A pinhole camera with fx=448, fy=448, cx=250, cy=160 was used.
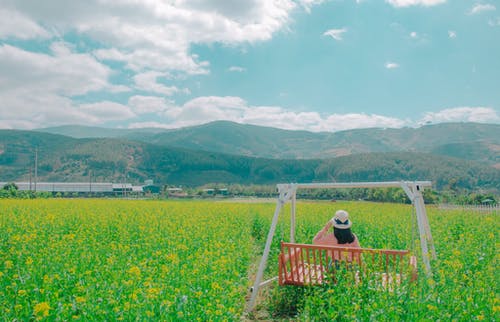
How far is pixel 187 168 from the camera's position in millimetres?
191500

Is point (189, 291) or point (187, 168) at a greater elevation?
point (187, 168)

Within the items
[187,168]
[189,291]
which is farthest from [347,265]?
[187,168]

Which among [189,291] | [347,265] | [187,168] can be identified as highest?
[187,168]

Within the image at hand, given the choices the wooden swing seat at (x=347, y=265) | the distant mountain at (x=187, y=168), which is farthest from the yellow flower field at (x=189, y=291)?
the distant mountain at (x=187, y=168)

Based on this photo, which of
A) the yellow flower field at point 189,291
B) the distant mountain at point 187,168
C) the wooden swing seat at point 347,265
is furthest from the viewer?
the distant mountain at point 187,168

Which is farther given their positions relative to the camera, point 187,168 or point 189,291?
point 187,168

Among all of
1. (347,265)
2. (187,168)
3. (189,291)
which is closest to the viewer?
(189,291)

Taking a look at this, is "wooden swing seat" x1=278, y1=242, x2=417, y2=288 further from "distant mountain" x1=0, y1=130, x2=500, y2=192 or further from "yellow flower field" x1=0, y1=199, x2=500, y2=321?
"distant mountain" x1=0, y1=130, x2=500, y2=192

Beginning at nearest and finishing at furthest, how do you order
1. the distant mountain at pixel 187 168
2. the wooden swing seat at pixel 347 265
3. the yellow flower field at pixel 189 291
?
1. the yellow flower field at pixel 189 291
2. the wooden swing seat at pixel 347 265
3. the distant mountain at pixel 187 168

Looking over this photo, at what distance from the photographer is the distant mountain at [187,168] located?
13462 centimetres

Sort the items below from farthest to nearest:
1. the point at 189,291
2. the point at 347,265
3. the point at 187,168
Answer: the point at 187,168
the point at 347,265
the point at 189,291

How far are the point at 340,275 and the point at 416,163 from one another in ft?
479

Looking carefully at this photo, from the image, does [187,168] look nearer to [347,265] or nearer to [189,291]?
[347,265]

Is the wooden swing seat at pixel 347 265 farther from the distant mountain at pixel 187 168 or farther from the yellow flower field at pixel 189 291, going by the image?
the distant mountain at pixel 187 168
